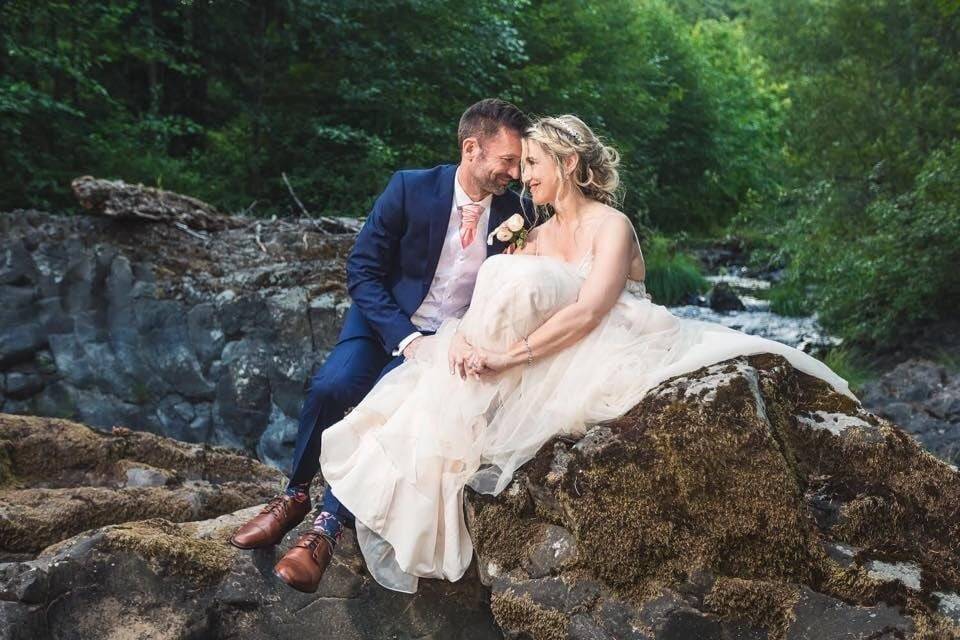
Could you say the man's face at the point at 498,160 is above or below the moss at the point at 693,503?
above

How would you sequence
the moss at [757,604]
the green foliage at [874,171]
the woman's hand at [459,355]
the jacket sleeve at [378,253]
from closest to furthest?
1. the moss at [757,604]
2. the woman's hand at [459,355]
3. the jacket sleeve at [378,253]
4. the green foliage at [874,171]

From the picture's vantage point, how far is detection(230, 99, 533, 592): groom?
129 inches

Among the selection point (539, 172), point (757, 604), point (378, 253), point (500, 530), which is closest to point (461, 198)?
point (378, 253)

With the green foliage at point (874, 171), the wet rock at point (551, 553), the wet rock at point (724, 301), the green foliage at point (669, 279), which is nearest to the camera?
the wet rock at point (551, 553)

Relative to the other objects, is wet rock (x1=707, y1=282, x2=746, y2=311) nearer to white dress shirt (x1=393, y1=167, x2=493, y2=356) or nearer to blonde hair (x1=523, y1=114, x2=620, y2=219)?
white dress shirt (x1=393, y1=167, x2=493, y2=356)

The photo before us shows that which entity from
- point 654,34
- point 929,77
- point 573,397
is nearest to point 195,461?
point 573,397

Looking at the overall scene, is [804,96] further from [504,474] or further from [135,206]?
[504,474]

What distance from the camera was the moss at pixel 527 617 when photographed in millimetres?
2689

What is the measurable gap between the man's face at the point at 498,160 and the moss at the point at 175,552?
159 centimetres

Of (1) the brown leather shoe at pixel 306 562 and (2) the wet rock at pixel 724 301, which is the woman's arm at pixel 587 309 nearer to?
(1) the brown leather shoe at pixel 306 562

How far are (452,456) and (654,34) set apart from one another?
2380 centimetres

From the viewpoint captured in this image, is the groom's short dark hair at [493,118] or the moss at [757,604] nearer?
the moss at [757,604]

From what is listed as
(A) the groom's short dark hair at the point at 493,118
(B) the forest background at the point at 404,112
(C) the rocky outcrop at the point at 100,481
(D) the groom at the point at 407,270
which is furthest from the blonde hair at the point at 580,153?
(B) the forest background at the point at 404,112

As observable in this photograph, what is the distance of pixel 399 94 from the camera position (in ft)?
42.3
